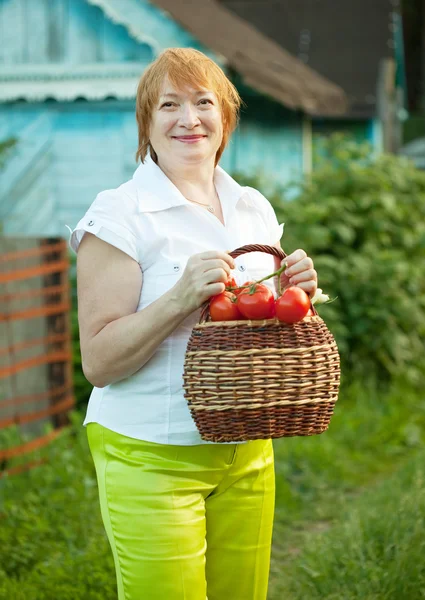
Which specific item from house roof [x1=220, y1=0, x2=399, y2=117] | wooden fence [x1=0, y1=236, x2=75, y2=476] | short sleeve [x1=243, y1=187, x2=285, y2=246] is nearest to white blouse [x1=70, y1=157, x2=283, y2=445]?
short sleeve [x1=243, y1=187, x2=285, y2=246]

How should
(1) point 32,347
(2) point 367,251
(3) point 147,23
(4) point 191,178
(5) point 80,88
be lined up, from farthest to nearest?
(5) point 80,88, (3) point 147,23, (2) point 367,251, (1) point 32,347, (4) point 191,178

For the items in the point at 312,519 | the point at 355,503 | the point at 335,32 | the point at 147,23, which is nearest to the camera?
the point at 355,503

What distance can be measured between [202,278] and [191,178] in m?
0.48

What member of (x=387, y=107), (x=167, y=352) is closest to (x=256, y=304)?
(x=167, y=352)

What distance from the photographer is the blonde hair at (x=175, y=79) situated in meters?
2.53

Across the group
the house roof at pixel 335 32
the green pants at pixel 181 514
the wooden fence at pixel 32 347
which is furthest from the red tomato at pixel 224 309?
the house roof at pixel 335 32

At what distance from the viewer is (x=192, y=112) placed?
8.29 feet

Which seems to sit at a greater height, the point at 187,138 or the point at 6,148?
the point at 187,138

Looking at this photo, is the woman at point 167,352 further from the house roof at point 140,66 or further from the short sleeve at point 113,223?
the house roof at point 140,66

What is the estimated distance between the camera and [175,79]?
99.3 inches

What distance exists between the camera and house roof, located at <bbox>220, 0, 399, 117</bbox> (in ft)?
47.8

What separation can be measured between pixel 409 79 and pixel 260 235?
22.1m

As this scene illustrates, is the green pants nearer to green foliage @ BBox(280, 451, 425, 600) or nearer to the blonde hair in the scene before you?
the blonde hair

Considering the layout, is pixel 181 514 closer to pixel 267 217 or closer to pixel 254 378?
pixel 254 378
